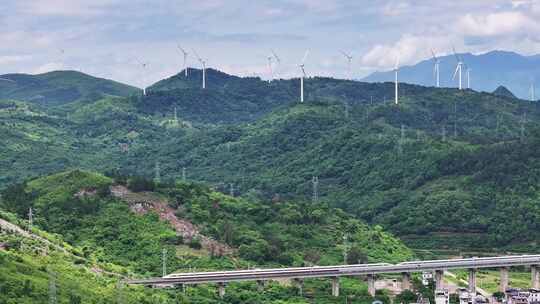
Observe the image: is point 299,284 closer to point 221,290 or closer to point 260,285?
point 260,285

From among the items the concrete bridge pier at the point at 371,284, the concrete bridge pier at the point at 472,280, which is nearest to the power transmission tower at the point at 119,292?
the concrete bridge pier at the point at 371,284

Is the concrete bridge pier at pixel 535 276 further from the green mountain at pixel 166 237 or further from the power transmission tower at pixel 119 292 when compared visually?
the power transmission tower at pixel 119 292

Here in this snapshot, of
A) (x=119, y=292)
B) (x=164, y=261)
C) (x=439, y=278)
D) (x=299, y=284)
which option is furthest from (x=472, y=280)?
(x=119, y=292)

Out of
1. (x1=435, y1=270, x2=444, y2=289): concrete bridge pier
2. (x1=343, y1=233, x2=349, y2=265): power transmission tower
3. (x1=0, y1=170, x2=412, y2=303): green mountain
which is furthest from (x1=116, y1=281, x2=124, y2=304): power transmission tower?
(x1=435, y1=270, x2=444, y2=289): concrete bridge pier

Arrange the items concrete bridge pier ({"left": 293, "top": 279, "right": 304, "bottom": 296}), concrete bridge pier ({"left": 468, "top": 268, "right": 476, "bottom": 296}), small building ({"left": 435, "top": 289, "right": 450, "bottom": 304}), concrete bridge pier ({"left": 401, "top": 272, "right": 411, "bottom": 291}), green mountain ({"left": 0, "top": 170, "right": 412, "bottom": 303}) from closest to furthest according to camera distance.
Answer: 1. green mountain ({"left": 0, "top": 170, "right": 412, "bottom": 303})
2. small building ({"left": 435, "top": 289, "right": 450, "bottom": 304})
3. concrete bridge pier ({"left": 293, "top": 279, "right": 304, "bottom": 296})
4. concrete bridge pier ({"left": 401, "top": 272, "right": 411, "bottom": 291})
5. concrete bridge pier ({"left": 468, "top": 268, "right": 476, "bottom": 296})

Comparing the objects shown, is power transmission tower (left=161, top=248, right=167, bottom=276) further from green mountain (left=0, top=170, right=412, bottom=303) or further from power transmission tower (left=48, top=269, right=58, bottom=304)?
power transmission tower (left=48, top=269, right=58, bottom=304)

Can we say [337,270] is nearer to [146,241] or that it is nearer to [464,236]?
[146,241]

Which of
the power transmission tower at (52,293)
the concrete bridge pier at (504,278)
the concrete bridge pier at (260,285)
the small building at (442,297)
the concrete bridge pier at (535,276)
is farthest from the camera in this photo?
the concrete bridge pier at (535,276)

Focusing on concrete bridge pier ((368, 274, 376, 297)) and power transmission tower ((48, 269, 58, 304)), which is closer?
power transmission tower ((48, 269, 58, 304))

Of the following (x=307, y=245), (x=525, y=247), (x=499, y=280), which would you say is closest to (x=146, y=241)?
(x=307, y=245)
